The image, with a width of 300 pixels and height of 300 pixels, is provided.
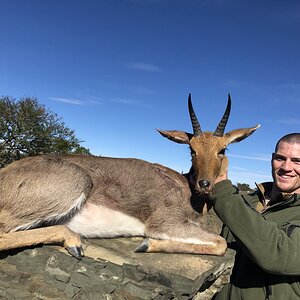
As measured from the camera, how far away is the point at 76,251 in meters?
5.23

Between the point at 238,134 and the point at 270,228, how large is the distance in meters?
3.29

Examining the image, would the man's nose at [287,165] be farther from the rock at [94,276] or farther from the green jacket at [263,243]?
the rock at [94,276]

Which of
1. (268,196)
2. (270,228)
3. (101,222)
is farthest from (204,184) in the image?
(270,228)

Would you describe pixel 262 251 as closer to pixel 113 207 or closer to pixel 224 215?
pixel 224 215

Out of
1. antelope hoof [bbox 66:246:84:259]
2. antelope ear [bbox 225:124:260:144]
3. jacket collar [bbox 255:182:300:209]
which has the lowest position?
antelope hoof [bbox 66:246:84:259]

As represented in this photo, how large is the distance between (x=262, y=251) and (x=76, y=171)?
3.03 meters

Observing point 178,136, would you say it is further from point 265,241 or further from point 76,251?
point 265,241

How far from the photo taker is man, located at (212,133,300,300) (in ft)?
12.4

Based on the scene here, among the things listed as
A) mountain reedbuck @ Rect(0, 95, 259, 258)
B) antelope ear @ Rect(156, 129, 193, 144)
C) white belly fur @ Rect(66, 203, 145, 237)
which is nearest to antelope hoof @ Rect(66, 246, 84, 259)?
mountain reedbuck @ Rect(0, 95, 259, 258)

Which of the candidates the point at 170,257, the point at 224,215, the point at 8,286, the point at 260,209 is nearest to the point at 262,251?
the point at 224,215

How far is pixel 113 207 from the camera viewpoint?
5.98 meters

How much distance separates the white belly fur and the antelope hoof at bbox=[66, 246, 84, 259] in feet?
2.13

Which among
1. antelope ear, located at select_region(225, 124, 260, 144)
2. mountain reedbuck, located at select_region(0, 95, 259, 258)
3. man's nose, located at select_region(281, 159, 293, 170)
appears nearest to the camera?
man's nose, located at select_region(281, 159, 293, 170)

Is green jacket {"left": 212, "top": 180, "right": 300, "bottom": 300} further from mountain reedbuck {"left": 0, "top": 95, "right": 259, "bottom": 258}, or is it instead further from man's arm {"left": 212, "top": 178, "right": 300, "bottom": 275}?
mountain reedbuck {"left": 0, "top": 95, "right": 259, "bottom": 258}
